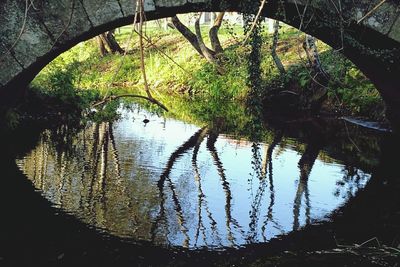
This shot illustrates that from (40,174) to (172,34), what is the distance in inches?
936

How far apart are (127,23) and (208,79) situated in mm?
11064

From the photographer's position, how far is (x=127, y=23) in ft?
22.1

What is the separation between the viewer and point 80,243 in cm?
461

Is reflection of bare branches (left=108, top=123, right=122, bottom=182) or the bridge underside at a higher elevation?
the bridge underside

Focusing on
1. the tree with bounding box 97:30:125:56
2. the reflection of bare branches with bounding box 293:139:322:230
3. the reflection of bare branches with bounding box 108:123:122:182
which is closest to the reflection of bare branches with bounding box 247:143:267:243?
the reflection of bare branches with bounding box 293:139:322:230

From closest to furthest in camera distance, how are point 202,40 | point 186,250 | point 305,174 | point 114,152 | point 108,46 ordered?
point 186,250, point 305,174, point 114,152, point 202,40, point 108,46

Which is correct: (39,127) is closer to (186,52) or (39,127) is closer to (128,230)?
(128,230)

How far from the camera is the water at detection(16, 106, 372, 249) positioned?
16.8 feet

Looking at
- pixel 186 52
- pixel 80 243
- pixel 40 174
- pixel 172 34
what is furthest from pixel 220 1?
pixel 172 34

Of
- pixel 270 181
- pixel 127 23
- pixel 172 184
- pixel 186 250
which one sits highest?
pixel 127 23

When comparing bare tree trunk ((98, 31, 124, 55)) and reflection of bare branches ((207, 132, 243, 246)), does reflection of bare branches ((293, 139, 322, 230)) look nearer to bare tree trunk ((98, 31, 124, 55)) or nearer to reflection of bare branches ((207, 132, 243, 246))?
reflection of bare branches ((207, 132, 243, 246))

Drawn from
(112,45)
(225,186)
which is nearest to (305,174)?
(225,186)

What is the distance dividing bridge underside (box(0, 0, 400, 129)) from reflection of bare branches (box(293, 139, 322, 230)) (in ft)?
5.77

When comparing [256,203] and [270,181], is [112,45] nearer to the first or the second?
[270,181]
